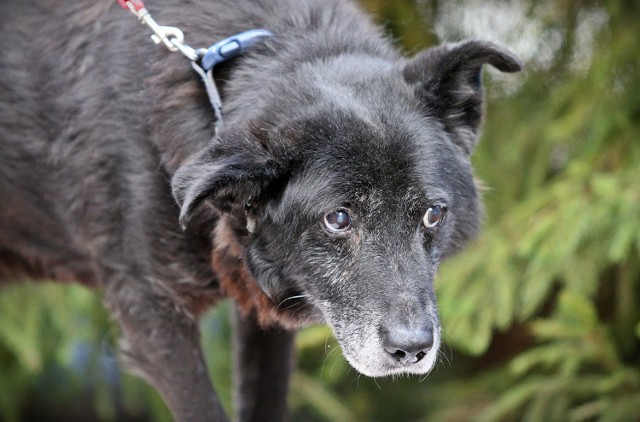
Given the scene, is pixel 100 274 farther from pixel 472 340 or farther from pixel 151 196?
pixel 472 340

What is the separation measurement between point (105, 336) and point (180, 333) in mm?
3017

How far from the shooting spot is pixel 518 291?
4.77 metres

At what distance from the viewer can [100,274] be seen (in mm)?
3205

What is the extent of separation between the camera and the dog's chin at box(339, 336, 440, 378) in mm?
2584

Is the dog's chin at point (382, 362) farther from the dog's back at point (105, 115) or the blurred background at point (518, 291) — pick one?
the blurred background at point (518, 291)

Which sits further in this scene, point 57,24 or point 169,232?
point 57,24

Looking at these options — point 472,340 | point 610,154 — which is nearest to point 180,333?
point 472,340

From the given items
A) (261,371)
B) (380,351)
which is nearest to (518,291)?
(261,371)

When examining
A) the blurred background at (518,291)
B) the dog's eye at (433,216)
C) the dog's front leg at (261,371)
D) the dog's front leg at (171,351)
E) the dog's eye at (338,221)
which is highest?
the dog's eye at (338,221)

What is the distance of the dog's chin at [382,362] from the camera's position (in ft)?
8.48

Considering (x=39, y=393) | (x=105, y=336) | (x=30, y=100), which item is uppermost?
(x=30, y=100)

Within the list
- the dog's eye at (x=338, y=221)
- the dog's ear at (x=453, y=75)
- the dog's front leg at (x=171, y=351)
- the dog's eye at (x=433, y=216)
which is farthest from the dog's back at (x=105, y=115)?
the dog's eye at (x=433, y=216)

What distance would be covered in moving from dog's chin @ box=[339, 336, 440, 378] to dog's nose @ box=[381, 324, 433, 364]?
40 mm

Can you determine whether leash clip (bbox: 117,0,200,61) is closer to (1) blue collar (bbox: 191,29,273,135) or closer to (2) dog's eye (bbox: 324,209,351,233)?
(1) blue collar (bbox: 191,29,273,135)
